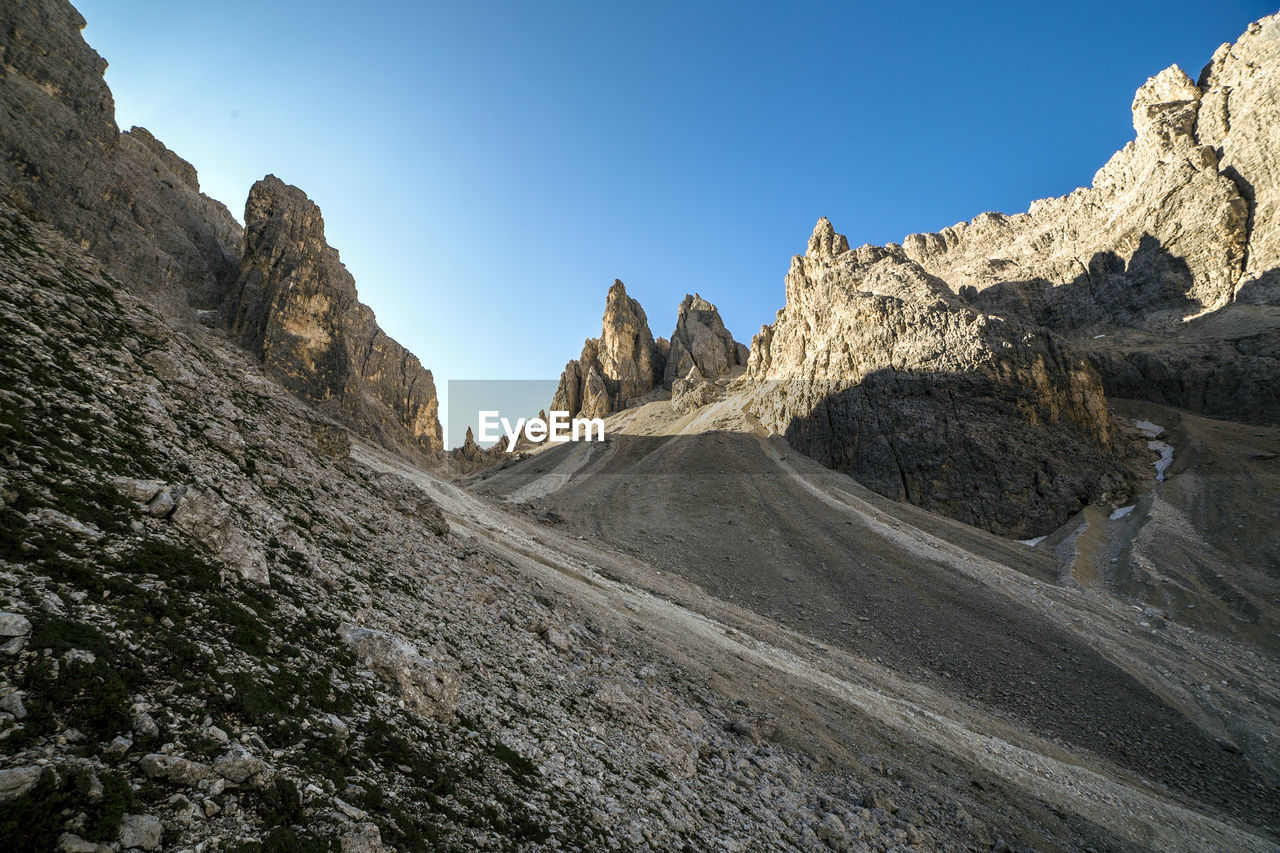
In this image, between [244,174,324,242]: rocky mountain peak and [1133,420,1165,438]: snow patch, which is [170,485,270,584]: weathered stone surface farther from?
[1133,420,1165,438]: snow patch

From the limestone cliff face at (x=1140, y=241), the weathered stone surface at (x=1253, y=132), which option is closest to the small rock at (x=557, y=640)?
the weathered stone surface at (x=1253, y=132)

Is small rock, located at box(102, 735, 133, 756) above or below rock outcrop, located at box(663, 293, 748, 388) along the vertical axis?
below

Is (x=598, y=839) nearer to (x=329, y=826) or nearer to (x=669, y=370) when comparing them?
(x=329, y=826)

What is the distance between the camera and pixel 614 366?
144500 mm

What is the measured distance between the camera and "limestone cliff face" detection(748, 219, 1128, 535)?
196 ft

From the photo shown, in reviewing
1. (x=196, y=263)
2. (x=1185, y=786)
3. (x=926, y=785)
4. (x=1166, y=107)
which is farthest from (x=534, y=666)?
(x=1166, y=107)

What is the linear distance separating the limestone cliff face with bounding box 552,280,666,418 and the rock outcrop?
6.61 metres

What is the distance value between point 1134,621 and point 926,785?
34.1m

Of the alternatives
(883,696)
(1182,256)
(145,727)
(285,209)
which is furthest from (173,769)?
(1182,256)

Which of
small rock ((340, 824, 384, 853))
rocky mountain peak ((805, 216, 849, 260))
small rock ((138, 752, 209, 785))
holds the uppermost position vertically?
rocky mountain peak ((805, 216, 849, 260))

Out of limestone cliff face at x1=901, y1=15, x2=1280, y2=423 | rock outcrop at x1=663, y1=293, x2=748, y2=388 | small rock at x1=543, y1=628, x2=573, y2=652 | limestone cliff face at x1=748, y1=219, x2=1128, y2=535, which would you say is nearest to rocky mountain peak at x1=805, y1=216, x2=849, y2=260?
limestone cliff face at x1=748, y1=219, x2=1128, y2=535

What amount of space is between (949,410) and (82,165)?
92.3 meters

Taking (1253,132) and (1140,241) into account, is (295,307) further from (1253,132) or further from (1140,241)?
(1253,132)

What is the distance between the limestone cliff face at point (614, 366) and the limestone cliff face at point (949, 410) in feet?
196
